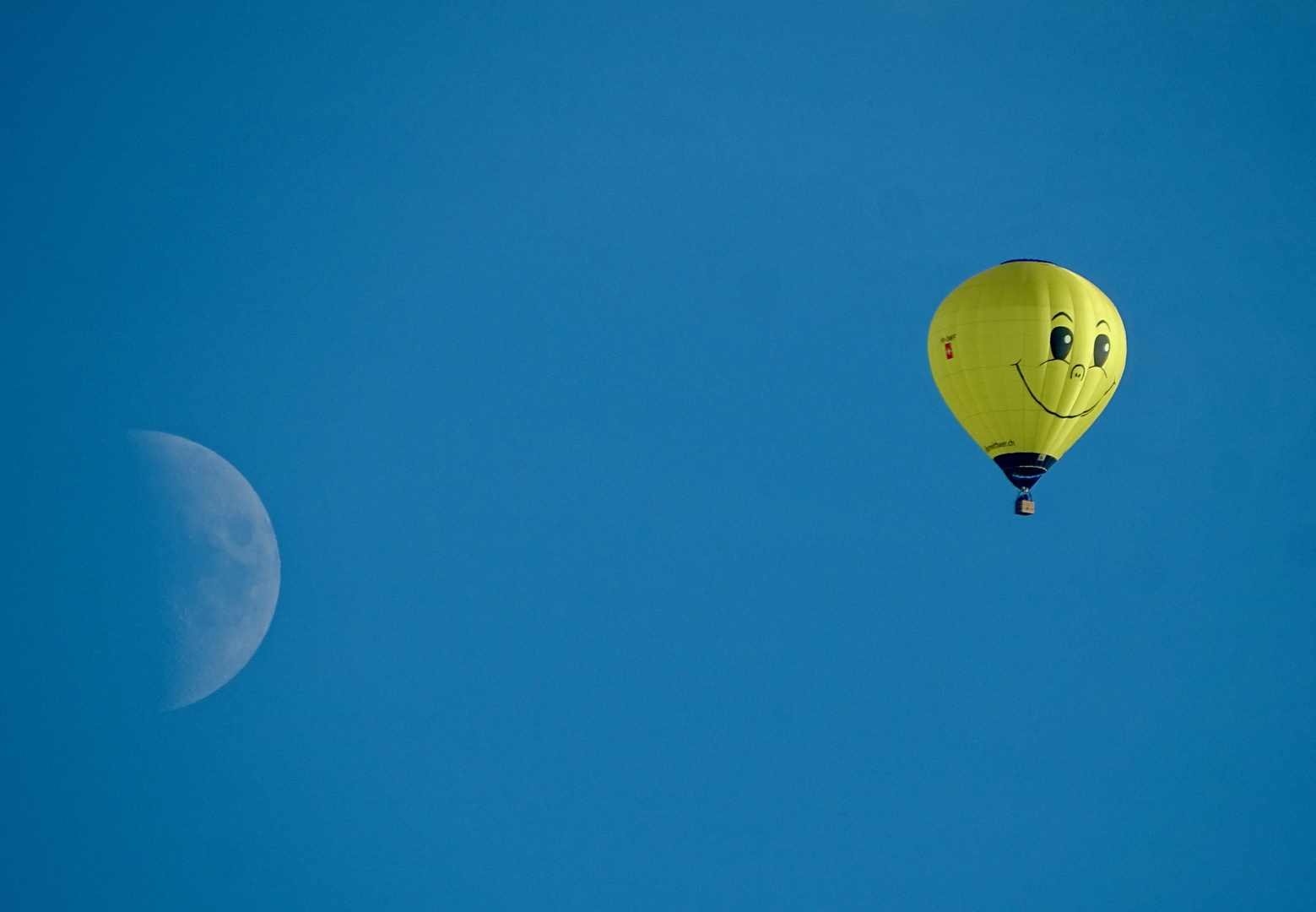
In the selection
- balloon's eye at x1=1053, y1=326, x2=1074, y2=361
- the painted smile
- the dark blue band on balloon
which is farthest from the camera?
the dark blue band on balloon

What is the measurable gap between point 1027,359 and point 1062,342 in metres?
0.52

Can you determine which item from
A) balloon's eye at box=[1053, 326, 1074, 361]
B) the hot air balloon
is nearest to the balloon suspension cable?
the hot air balloon

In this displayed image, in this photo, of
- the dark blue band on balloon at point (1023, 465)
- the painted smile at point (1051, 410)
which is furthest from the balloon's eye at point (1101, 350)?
the dark blue band on balloon at point (1023, 465)

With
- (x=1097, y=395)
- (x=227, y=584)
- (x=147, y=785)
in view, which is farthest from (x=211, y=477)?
(x=1097, y=395)

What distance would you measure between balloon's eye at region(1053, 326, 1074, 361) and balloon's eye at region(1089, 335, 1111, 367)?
0.42m

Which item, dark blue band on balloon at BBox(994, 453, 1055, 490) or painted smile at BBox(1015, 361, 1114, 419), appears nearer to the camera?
painted smile at BBox(1015, 361, 1114, 419)

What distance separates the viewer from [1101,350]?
18.9 meters

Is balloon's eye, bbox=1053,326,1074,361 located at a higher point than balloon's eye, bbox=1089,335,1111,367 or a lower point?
lower

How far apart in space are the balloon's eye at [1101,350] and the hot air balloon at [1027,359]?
2 cm

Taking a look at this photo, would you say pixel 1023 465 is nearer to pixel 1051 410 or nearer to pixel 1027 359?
pixel 1051 410

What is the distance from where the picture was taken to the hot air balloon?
61.2 feet

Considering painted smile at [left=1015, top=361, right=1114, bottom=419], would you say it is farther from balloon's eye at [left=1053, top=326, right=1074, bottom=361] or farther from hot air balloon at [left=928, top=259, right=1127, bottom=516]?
balloon's eye at [left=1053, top=326, right=1074, bottom=361]

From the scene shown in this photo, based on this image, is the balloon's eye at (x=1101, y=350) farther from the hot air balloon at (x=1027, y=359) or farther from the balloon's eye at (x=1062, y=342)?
the balloon's eye at (x=1062, y=342)

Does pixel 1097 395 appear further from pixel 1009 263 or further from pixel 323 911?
pixel 323 911
